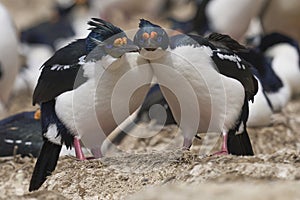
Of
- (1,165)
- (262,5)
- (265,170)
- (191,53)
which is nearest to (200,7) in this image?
(262,5)

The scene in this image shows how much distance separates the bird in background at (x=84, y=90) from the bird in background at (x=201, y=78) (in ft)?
0.44

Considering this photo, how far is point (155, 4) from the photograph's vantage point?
54.2 feet

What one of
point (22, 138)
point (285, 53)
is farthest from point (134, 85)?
point (285, 53)

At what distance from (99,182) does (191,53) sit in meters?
1.01

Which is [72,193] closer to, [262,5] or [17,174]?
[17,174]

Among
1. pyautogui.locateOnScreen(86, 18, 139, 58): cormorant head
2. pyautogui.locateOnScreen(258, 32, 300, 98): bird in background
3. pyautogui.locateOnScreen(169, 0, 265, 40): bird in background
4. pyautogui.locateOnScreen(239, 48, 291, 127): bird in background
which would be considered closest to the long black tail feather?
pyautogui.locateOnScreen(86, 18, 139, 58): cormorant head

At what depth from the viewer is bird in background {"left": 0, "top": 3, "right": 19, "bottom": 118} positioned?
1065 centimetres

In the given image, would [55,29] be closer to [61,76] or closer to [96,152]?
[96,152]

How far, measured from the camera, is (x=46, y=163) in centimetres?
673

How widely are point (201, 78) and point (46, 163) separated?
1.30 metres

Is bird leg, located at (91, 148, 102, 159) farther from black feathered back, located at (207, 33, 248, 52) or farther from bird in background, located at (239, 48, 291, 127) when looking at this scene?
bird in background, located at (239, 48, 291, 127)

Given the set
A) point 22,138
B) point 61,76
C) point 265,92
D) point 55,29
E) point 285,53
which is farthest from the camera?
point 55,29

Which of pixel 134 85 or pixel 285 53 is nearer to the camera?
pixel 134 85

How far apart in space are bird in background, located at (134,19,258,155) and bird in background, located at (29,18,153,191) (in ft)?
0.44
